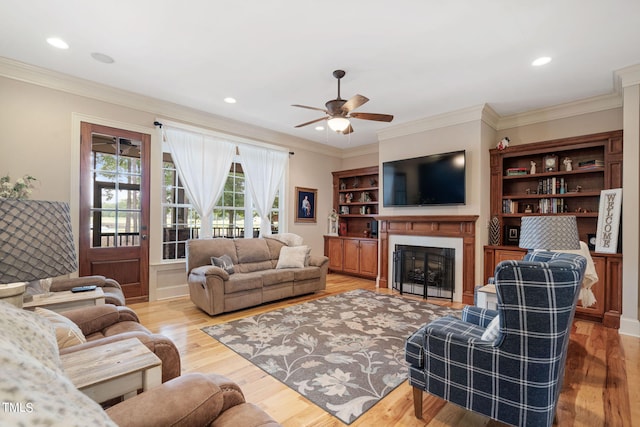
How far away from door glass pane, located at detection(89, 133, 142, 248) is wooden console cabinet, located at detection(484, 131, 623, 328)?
5075mm

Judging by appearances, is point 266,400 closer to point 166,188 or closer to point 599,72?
point 166,188

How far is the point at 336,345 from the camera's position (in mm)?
2883

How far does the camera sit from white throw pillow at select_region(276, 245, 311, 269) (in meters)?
4.71

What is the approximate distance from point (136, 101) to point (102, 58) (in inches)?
39.3

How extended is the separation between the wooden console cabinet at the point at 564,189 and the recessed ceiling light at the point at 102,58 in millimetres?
5105

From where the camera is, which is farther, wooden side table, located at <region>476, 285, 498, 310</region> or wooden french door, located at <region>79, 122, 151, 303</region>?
wooden french door, located at <region>79, 122, 151, 303</region>

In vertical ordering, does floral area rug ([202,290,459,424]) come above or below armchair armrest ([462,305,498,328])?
below

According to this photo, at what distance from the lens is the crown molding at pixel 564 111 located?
12.7 ft

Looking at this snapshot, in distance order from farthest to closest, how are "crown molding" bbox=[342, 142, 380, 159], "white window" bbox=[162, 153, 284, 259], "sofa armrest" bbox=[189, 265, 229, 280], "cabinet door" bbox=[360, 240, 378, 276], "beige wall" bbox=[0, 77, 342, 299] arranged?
"crown molding" bbox=[342, 142, 380, 159]
"cabinet door" bbox=[360, 240, 378, 276]
"white window" bbox=[162, 153, 284, 259]
"sofa armrest" bbox=[189, 265, 229, 280]
"beige wall" bbox=[0, 77, 342, 299]

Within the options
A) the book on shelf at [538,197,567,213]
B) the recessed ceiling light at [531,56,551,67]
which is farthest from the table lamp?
the book on shelf at [538,197,567,213]

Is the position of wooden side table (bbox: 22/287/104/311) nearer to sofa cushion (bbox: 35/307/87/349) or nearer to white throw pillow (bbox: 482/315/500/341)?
sofa cushion (bbox: 35/307/87/349)

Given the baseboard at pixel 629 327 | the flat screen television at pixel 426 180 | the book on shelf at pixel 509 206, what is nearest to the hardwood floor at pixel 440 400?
the baseboard at pixel 629 327

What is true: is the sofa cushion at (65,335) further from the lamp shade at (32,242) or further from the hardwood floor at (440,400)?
the hardwood floor at (440,400)

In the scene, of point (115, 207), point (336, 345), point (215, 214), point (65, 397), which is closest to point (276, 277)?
point (336, 345)
